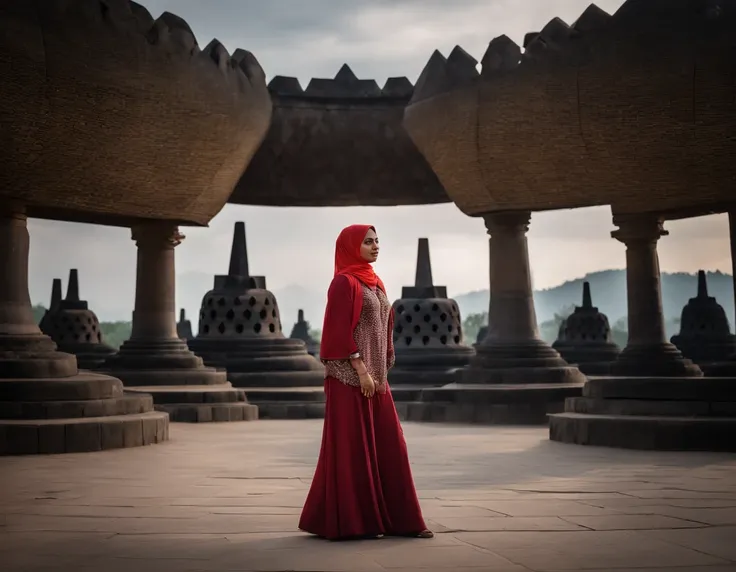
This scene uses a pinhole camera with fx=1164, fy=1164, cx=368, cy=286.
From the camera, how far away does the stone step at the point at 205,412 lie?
1598cm

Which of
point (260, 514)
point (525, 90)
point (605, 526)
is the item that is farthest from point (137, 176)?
point (605, 526)

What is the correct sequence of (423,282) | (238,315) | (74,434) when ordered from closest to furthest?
(74,434)
(238,315)
(423,282)

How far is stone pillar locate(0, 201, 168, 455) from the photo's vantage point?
11.1 metres

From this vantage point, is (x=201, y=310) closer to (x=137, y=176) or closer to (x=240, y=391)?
(x=240, y=391)

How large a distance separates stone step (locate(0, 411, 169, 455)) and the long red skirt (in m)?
5.70

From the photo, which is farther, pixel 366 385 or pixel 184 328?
pixel 184 328

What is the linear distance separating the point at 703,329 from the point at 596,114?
12.9 meters

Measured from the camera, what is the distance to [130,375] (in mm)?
17609

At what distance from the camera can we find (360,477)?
5.90m

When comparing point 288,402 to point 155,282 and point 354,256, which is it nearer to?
point 155,282

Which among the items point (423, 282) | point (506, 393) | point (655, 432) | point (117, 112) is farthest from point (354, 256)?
point (423, 282)

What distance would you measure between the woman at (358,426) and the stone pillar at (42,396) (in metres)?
Result: 5.70

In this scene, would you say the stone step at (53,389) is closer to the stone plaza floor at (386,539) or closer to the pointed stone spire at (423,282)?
the stone plaza floor at (386,539)

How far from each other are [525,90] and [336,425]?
10.1 meters
